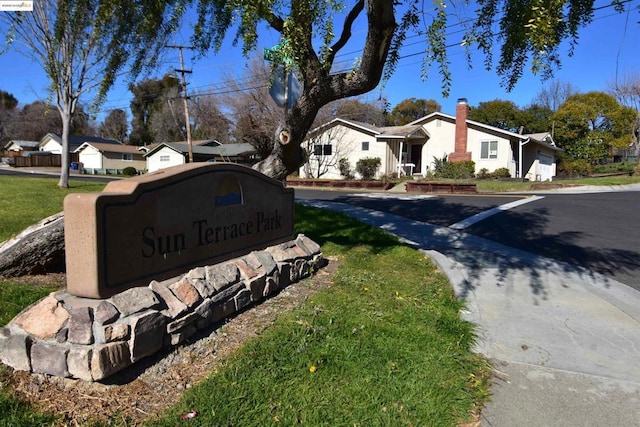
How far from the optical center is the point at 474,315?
466 cm

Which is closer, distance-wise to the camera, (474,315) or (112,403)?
(112,403)

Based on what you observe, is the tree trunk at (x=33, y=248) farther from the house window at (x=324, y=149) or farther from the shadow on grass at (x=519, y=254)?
the house window at (x=324, y=149)

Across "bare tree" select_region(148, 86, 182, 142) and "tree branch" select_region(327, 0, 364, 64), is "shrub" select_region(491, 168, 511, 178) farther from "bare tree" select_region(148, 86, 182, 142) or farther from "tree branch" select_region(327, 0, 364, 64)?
"bare tree" select_region(148, 86, 182, 142)

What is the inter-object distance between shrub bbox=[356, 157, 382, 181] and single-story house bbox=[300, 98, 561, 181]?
1.54ft

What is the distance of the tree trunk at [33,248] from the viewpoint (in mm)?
4531

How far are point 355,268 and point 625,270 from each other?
169 inches

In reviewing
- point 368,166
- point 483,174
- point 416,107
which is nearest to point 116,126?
point 416,107

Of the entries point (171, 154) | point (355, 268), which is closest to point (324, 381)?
point (355, 268)

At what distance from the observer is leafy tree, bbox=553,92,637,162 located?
40.5 meters

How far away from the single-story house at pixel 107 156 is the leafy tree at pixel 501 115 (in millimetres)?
43730

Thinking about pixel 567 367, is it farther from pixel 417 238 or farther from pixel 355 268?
pixel 417 238

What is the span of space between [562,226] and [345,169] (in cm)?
2416

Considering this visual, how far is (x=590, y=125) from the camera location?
147ft

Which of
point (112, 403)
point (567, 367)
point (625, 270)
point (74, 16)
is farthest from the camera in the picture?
point (625, 270)
